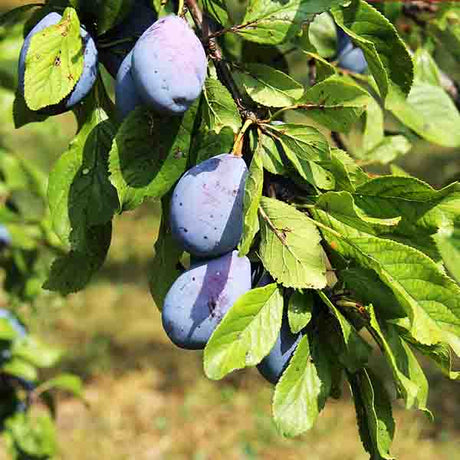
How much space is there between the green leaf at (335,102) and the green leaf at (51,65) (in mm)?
186

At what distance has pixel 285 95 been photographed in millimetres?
697

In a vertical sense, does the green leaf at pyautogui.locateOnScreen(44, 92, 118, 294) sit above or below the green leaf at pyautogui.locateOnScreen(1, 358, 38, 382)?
above

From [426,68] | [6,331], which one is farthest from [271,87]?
[6,331]

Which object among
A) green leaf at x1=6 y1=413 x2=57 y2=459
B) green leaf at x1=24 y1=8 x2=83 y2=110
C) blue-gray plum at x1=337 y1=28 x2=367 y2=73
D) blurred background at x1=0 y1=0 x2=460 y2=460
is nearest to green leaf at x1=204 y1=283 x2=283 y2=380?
green leaf at x1=24 y1=8 x2=83 y2=110

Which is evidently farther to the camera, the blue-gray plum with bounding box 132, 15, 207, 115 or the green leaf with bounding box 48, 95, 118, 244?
the green leaf with bounding box 48, 95, 118, 244

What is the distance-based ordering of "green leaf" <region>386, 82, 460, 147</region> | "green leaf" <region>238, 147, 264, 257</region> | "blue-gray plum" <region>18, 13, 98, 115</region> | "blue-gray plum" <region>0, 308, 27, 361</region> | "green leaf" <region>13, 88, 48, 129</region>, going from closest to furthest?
"green leaf" <region>238, 147, 264, 257</region>, "blue-gray plum" <region>18, 13, 98, 115</region>, "green leaf" <region>13, 88, 48, 129</region>, "green leaf" <region>386, 82, 460, 147</region>, "blue-gray plum" <region>0, 308, 27, 361</region>

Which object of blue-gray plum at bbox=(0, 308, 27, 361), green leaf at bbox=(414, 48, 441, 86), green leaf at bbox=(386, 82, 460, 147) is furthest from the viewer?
blue-gray plum at bbox=(0, 308, 27, 361)

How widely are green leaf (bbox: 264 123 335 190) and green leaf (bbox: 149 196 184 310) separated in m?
0.12

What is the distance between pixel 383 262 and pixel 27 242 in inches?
50.0

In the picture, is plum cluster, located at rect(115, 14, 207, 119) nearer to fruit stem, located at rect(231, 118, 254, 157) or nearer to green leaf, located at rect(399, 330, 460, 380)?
fruit stem, located at rect(231, 118, 254, 157)

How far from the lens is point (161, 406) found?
3.24 metres

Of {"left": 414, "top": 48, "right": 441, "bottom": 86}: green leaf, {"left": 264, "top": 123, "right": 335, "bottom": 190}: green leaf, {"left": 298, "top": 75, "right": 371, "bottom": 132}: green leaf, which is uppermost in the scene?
{"left": 298, "top": 75, "right": 371, "bottom": 132}: green leaf

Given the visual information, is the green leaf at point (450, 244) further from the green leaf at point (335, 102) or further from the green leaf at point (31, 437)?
the green leaf at point (31, 437)

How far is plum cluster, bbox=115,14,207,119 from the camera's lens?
599 millimetres
